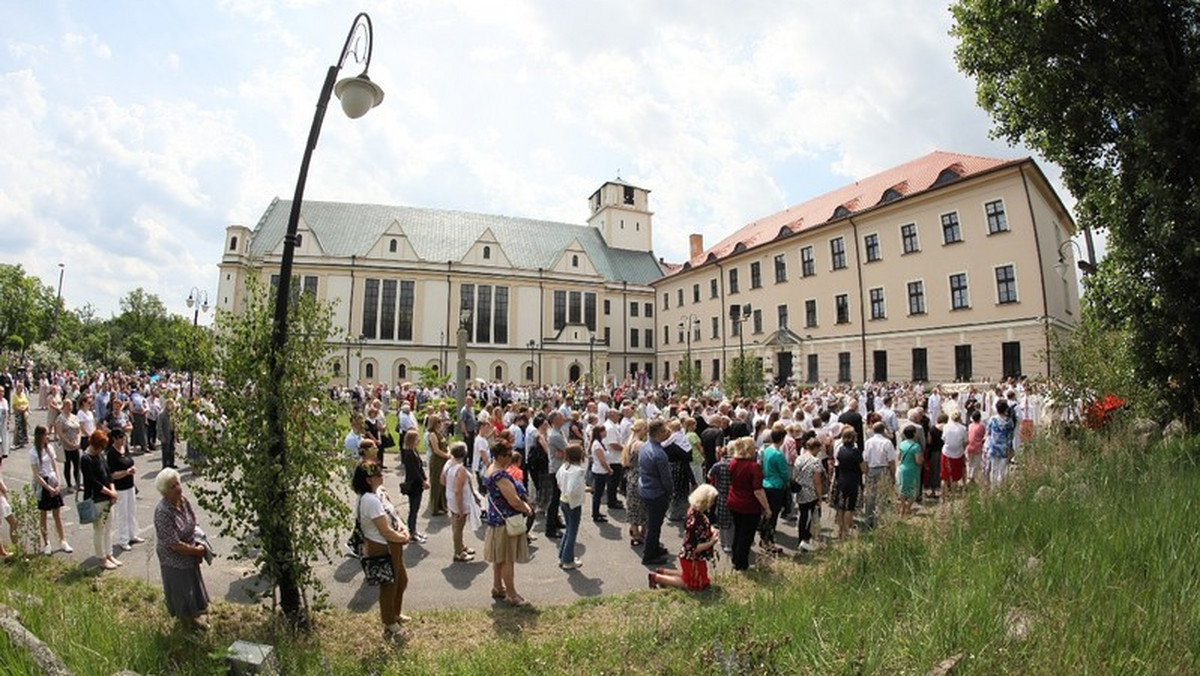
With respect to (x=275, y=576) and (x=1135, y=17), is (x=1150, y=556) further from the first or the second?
(x=1135, y=17)

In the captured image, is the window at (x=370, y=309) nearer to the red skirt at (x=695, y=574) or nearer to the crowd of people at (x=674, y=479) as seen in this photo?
the crowd of people at (x=674, y=479)

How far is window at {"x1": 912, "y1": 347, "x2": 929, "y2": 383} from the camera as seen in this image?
32875 mm

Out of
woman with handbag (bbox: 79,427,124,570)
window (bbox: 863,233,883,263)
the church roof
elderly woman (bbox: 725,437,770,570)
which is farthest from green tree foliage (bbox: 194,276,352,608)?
the church roof

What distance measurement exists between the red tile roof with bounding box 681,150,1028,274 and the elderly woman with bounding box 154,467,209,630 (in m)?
35.0

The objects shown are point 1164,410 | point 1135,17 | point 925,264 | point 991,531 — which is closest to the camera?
point 991,531

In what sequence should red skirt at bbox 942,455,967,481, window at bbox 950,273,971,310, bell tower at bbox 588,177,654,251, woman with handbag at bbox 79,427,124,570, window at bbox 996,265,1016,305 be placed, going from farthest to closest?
bell tower at bbox 588,177,654,251 < window at bbox 950,273,971,310 < window at bbox 996,265,1016,305 < red skirt at bbox 942,455,967,481 < woman with handbag at bbox 79,427,124,570

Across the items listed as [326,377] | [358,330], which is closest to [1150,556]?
[326,377]

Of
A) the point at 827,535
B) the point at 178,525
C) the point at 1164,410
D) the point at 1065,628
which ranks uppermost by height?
the point at 1164,410

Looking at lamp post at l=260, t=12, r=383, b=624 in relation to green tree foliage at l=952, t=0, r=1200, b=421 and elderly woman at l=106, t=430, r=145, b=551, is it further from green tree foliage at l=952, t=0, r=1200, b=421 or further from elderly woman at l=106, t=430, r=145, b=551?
green tree foliage at l=952, t=0, r=1200, b=421

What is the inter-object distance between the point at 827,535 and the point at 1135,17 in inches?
375

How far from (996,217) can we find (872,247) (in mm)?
7318

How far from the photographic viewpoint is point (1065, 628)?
3.89 meters

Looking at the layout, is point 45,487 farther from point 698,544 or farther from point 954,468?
point 954,468

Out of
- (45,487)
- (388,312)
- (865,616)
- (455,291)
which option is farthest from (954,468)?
(388,312)
